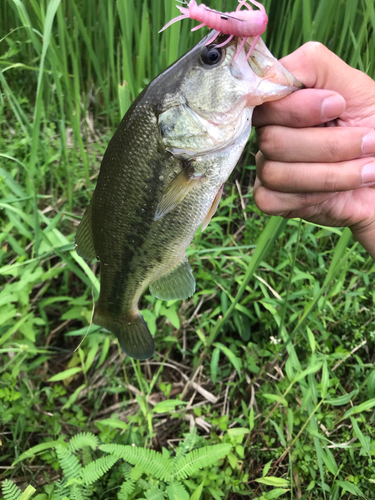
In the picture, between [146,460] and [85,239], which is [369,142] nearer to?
[85,239]

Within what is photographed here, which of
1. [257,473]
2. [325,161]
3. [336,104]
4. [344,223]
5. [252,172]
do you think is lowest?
[257,473]

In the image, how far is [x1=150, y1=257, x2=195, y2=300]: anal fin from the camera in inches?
51.4

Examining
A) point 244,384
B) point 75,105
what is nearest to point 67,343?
point 244,384

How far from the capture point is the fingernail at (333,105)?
3.07ft

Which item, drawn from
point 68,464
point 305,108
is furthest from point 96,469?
point 305,108

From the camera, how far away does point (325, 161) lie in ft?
3.37

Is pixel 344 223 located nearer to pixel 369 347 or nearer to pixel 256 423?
pixel 369 347

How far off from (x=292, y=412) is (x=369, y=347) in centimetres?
65

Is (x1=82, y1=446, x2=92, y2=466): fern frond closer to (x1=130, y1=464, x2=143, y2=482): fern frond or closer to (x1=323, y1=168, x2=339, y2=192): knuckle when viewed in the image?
(x1=130, y1=464, x2=143, y2=482): fern frond

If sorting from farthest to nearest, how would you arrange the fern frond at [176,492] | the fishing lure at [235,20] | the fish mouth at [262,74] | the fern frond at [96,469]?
the fern frond at [96,469] < the fern frond at [176,492] < the fish mouth at [262,74] < the fishing lure at [235,20]

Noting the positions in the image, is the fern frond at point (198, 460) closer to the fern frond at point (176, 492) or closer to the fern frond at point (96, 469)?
the fern frond at point (176, 492)

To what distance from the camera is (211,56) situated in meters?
0.94

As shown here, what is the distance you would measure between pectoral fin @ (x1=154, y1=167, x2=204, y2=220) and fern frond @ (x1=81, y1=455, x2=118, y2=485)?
990 mm

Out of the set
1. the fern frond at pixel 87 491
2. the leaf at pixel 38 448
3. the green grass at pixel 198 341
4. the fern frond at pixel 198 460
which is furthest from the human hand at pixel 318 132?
the leaf at pixel 38 448
